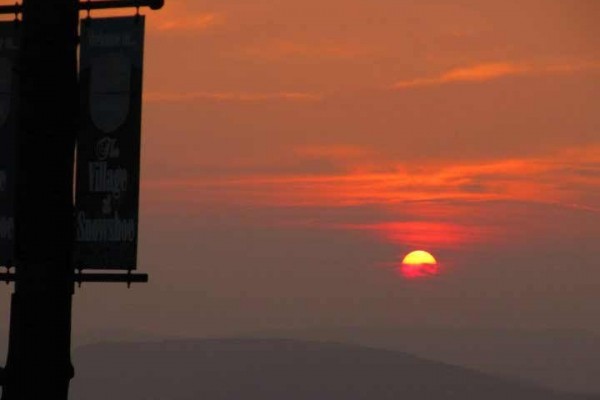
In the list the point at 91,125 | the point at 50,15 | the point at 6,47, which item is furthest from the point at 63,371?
the point at 6,47

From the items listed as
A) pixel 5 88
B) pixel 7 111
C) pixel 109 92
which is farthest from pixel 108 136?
pixel 5 88

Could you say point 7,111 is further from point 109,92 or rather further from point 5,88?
point 109,92

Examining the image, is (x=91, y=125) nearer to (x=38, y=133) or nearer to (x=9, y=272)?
(x=38, y=133)

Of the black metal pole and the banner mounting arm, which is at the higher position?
the banner mounting arm

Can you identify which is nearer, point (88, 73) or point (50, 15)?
point (50, 15)

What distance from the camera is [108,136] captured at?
14.1 metres

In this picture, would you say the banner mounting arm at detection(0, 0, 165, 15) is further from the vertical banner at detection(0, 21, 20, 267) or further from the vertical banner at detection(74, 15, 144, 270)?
the vertical banner at detection(0, 21, 20, 267)

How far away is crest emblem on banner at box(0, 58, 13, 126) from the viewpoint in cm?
1573

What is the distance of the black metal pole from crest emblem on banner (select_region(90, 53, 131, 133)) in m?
2.79

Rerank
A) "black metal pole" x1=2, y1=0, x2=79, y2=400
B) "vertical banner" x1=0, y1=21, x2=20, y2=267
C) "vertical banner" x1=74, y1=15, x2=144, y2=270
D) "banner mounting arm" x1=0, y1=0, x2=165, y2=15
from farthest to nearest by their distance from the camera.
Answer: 1. "vertical banner" x1=0, y1=21, x2=20, y2=267
2. "vertical banner" x1=74, y1=15, x2=144, y2=270
3. "banner mounting arm" x1=0, y1=0, x2=165, y2=15
4. "black metal pole" x1=2, y1=0, x2=79, y2=400

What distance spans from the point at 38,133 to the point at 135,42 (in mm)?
4002

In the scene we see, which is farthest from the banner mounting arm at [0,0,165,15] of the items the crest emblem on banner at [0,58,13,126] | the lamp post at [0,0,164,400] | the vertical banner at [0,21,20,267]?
the crest emblem on banner at [0,58,13,126]

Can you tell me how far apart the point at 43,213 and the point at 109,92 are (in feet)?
11.9

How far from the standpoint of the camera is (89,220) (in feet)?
47.4
